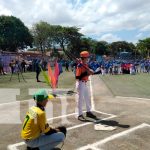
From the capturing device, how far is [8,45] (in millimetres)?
71750

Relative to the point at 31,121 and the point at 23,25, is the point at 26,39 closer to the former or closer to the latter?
the point at 23,25

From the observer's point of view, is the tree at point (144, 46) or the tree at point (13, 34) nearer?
the tree at point (13, 34)

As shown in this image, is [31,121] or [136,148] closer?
[31,121]

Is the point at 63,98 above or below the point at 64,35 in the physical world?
below

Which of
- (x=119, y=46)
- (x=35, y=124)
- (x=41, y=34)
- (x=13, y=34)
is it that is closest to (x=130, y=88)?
(x=35, y=124)

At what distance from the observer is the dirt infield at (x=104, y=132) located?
286 inches

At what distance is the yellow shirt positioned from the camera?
5.76m

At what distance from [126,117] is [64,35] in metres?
75.1

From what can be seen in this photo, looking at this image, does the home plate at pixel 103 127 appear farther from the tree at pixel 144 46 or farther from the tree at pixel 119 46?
the tree at pixel 119 46

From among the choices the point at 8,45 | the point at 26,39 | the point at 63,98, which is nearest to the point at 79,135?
the point at 63,98

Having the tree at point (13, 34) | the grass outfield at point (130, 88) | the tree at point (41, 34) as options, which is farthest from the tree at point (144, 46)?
the grass outfield at point (130, 88)

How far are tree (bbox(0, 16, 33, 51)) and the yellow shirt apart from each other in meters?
65.9

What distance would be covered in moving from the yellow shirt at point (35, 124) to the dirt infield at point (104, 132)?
1.32 meters

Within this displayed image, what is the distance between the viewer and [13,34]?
74438 millimetres
